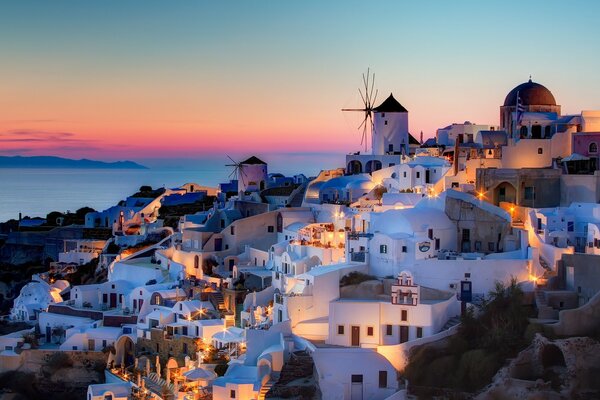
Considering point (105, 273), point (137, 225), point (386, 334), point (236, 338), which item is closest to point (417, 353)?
point (386, 334)

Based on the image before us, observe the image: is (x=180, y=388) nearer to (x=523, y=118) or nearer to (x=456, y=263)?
(x=456, y=263)

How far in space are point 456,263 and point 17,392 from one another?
15362mm

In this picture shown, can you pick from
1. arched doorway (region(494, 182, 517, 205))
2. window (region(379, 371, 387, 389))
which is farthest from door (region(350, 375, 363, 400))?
arched doorway (region(494, 182, 517, 205))

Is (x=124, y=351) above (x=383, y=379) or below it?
below

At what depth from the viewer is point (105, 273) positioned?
3959 centimetres

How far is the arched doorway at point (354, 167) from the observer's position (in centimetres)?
4206

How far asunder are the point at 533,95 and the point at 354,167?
8.55m

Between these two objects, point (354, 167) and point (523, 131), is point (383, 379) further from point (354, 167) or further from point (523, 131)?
point (354, 167)

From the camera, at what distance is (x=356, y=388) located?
938 inches

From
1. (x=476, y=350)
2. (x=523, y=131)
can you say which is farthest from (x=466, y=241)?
(x=523, y=131)

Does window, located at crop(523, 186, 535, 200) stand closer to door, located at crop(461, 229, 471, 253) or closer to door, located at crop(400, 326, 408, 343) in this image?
door, located at crop(461, 229, 471, 253)

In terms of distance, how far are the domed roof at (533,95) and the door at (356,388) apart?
62.5 feet

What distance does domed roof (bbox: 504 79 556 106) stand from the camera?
38.9m

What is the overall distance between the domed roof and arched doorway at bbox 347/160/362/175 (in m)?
7.22
